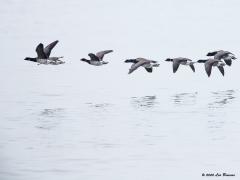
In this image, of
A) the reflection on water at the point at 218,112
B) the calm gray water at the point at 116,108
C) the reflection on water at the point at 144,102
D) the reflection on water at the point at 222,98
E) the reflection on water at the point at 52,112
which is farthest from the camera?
the reflection on water at the point at 222,98

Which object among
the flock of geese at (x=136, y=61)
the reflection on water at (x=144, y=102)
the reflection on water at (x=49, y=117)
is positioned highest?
the flock of geese at (x=136, y=61)

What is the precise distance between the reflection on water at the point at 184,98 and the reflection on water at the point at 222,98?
2.37 ft

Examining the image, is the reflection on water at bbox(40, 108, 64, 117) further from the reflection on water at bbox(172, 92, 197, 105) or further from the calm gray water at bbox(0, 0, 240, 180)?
the reflection on water at bbox(172, 92, 197, 105)

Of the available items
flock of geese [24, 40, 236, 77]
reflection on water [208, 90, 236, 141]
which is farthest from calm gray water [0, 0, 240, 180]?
flock of geese [24, 40, 236, 77]

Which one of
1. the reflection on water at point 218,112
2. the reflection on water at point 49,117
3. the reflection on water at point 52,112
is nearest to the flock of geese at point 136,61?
the reflection on water at point 218,112

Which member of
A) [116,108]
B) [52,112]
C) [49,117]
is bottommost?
[49,117]

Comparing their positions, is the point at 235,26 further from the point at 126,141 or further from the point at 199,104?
the point at 126,141

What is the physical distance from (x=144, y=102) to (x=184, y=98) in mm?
1744

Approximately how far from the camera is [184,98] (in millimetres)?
30188

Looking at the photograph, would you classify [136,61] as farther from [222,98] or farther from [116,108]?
[116,108]

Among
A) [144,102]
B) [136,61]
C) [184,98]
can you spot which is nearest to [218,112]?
[144,102]

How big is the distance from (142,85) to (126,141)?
39.9 feet

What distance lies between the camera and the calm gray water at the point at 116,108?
19547mm

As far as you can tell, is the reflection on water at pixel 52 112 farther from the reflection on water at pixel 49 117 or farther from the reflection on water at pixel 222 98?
the reflection on water at pixel 222 98
